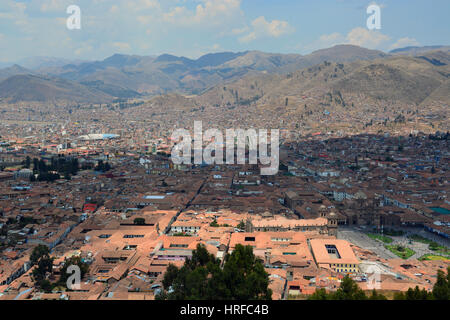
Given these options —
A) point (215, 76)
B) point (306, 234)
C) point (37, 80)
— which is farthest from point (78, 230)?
point (215, 76)

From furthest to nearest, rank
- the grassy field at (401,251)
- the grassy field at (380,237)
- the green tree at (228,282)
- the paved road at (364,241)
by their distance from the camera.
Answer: the grassy field at (380,237)
the paved road at (364,241)
the grassy field at (401,251)
the green tree at (228,282)

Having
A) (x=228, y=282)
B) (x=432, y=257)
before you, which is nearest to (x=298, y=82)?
(x=432, y=257)

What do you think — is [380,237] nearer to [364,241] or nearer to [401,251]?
[364,241]

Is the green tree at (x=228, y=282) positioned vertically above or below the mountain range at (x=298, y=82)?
below

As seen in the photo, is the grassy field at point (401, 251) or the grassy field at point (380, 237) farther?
the grassy field at point (380, 237)

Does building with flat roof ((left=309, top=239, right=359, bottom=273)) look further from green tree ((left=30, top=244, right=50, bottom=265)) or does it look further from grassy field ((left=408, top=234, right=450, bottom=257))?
green tree ((left=30, top=244, right=50, bottom=265))

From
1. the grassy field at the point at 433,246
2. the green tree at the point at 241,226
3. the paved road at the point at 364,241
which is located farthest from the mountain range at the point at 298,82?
the green tree at the point at 241,226

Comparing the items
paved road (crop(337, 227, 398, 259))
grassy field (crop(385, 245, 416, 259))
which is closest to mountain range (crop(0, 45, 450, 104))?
paved road (crop(337, 227, 398, 259))

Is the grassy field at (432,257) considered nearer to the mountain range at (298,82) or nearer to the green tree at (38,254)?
the green tree at (38,254)
